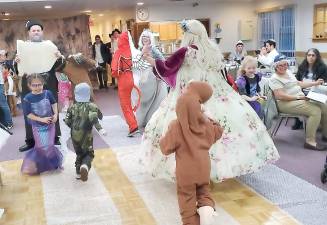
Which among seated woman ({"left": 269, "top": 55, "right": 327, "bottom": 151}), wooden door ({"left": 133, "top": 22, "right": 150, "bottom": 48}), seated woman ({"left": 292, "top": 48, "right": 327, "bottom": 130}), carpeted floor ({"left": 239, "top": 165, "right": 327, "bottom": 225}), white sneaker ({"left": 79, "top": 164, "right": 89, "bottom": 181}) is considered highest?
wooden door ({"left": 133, "top": 22, "right": 150, "bottom": 48})

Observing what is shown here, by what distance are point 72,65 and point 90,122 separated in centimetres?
215

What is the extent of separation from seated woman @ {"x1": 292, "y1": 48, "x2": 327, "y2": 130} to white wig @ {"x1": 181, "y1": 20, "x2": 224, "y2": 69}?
7.14 feet

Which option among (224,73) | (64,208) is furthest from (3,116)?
(224,73)

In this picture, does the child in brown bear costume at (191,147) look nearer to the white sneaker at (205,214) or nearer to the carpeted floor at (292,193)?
the white sneaker at (205,214)

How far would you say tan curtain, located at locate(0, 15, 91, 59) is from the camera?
10.8 meters

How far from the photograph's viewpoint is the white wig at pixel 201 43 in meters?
3.39

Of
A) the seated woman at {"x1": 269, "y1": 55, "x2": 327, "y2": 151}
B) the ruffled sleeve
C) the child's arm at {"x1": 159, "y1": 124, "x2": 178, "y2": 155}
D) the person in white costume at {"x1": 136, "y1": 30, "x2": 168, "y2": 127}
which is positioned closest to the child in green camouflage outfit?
the ruffled sleeve

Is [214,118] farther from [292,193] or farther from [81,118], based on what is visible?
[81,118]

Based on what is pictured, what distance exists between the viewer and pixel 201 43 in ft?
11.2

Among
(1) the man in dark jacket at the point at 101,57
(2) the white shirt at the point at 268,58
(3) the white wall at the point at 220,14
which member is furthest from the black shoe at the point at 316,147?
(3) the white wall at the point at 220,14

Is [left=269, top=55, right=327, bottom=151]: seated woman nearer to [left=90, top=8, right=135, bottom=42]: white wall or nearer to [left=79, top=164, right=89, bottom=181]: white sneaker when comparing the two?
[left=79, top=164, right=89, bottom=181]: white sneaker

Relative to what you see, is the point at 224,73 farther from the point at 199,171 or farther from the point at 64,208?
the point at 64,208

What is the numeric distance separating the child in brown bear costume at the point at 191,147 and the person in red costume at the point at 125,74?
2.92 meters

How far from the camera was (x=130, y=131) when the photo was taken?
5.34 metres
